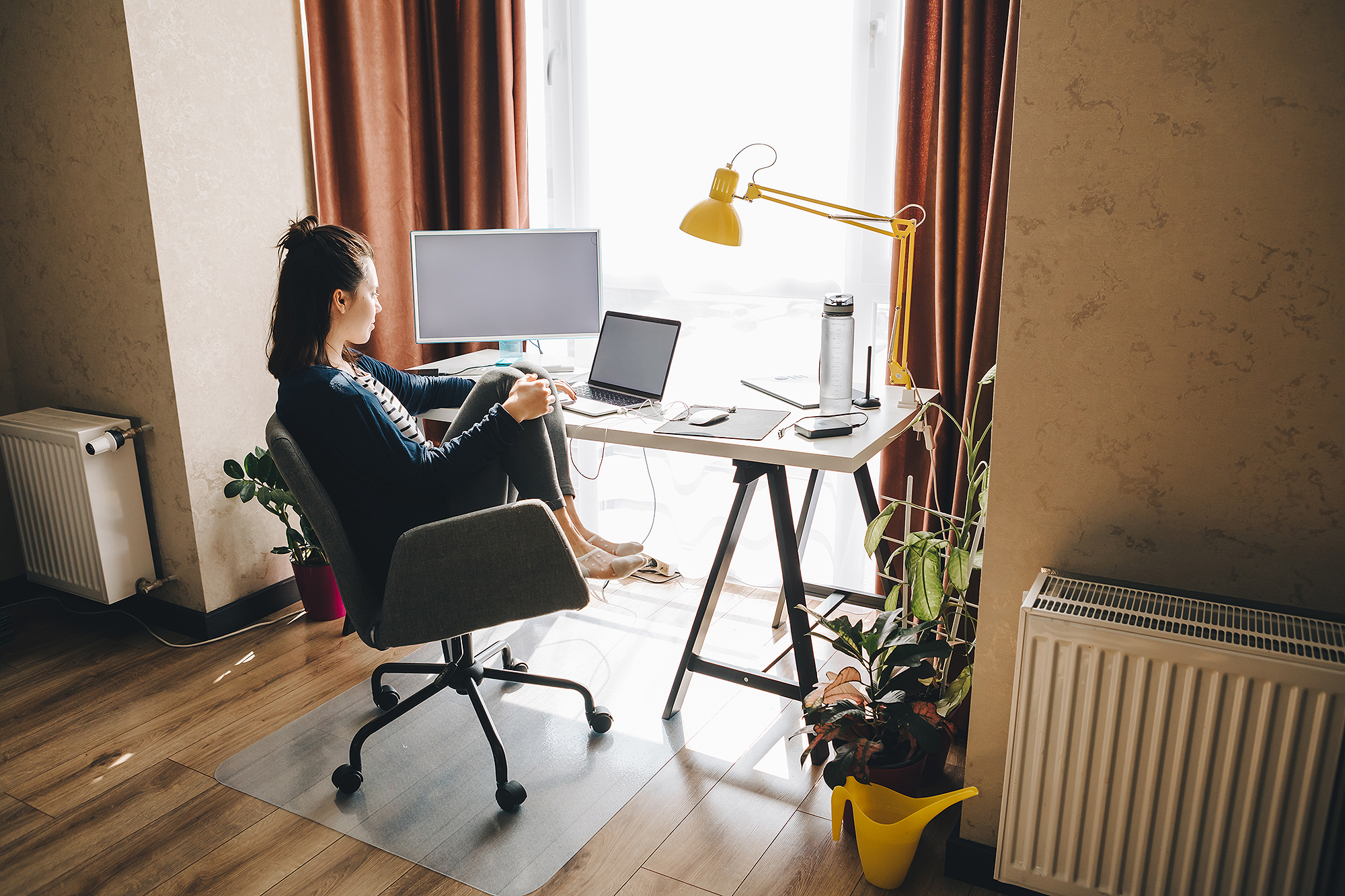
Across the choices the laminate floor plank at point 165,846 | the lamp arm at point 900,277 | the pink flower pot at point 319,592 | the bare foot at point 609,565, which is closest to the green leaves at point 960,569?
the lamp arm at point 900,277

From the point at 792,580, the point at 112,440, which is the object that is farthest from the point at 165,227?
the point at 792,580

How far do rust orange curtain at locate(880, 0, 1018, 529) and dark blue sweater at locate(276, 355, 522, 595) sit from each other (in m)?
1.15

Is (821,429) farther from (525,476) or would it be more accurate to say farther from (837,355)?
(525,476)

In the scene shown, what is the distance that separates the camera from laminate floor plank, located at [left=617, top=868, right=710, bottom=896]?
160 centimetres

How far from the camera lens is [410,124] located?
2992 millimetres

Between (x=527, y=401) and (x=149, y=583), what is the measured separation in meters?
1.51

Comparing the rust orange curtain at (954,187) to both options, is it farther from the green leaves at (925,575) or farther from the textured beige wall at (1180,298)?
the textured beige wall at (1180,298)

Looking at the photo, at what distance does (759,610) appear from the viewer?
2.78m

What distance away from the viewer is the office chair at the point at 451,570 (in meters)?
1.65

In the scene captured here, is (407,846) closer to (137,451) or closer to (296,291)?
(296,291)

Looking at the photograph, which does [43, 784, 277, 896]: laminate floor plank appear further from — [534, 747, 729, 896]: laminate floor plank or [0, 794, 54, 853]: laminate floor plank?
[534, 747, 729, 896]: laminate floor plank

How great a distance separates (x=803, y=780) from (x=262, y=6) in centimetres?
260

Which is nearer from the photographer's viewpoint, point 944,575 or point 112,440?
point 944,575

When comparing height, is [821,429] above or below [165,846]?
above
